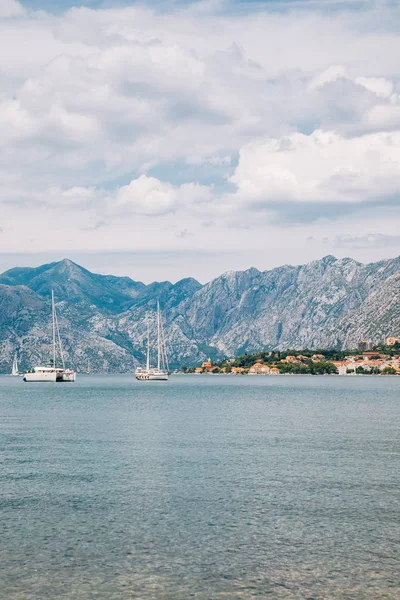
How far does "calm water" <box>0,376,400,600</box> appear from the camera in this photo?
106ft

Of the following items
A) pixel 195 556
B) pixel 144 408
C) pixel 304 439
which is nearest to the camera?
pixel 195 556

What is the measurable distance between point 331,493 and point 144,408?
104m

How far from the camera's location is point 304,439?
88.9 m

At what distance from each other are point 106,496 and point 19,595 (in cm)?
2129

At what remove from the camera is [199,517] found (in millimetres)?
45031

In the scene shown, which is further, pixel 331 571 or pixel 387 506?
pixel 387 506

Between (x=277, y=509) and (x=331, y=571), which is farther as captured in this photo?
(x=277, y=509)

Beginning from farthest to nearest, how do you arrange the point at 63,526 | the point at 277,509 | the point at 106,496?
the point at 106,496
the point at 277,509
the point at 63,526

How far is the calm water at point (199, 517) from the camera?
32312 mm

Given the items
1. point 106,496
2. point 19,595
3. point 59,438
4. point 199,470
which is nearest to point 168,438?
point 59,438

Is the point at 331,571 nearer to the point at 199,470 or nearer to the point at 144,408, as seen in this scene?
the point at 199,470

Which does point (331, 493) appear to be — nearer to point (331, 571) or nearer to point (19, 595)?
point (331, 571)

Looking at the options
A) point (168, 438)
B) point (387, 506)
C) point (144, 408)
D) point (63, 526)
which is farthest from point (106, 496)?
point (144, 408)

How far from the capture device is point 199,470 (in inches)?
2468
